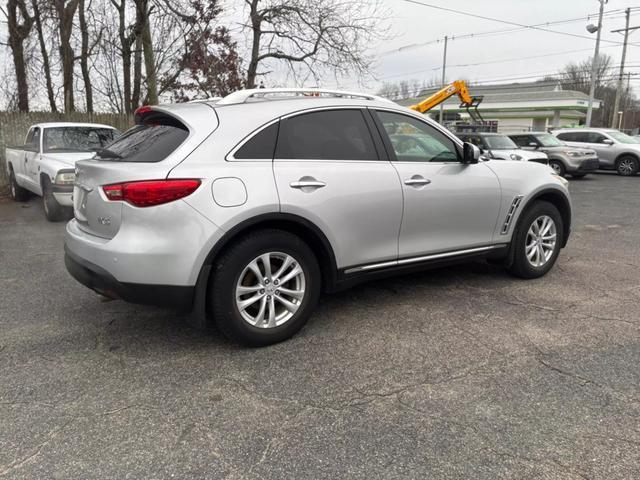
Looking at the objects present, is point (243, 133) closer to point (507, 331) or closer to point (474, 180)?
point (474, 180)

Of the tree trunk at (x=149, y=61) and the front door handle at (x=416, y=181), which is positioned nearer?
the front door handle at (x=416, y=181)

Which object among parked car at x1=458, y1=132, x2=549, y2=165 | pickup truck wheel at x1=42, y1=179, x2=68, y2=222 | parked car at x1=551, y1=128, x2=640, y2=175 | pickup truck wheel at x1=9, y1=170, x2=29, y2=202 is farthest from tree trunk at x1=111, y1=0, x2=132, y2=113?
parked car at x1=551, y1=128, x2=640, y2=175

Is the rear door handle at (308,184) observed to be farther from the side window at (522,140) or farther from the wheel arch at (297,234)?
the side window at (522,140)

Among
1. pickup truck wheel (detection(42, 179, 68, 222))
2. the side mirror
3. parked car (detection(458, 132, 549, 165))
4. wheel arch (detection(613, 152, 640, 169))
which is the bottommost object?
pickup truck wheel (detection(42, 179, 68, 222))

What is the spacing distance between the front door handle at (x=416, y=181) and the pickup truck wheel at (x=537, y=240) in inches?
51.1

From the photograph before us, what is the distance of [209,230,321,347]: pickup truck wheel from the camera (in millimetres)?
3227

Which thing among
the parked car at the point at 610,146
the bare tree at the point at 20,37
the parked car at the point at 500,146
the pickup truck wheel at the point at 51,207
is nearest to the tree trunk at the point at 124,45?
the bare tree at the point at 20,37

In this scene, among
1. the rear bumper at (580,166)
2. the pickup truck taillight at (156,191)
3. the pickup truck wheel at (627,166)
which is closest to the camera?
the pickup truck taillight at (156,191)

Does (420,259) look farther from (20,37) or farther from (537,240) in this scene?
(20,37)

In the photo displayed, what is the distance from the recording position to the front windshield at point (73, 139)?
345 inches

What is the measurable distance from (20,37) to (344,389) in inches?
601

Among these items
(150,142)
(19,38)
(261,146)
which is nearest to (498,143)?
(261,146)

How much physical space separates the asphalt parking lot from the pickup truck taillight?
3.46 feet

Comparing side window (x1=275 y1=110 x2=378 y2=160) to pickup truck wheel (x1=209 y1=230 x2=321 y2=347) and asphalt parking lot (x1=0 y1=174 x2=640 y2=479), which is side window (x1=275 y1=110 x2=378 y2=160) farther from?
asphalt parking lot (x1=0 y1=174 x2=640 y2=479)
